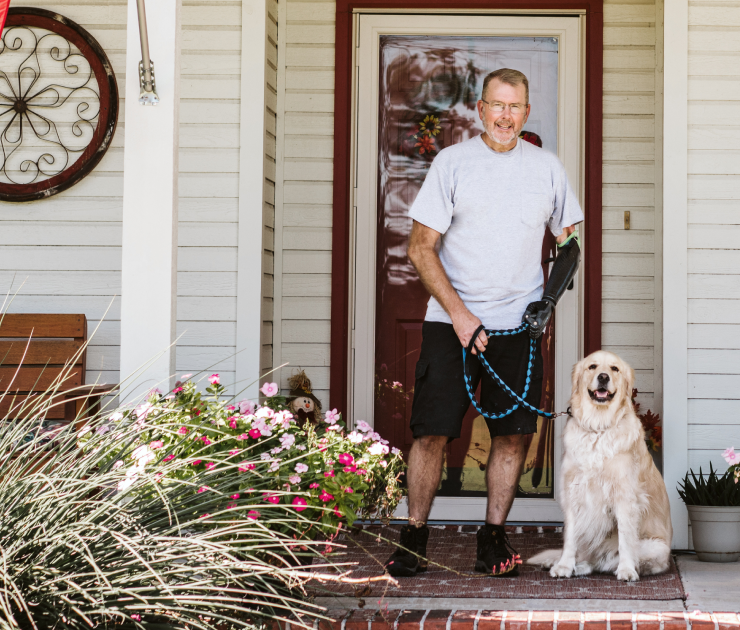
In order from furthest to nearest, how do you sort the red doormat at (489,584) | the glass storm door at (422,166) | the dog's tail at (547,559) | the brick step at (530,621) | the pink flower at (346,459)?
1. the glass storm door at (422,166)
2. the dog's tail at (547,559)
3. the red doormat at (489,584)
4. the pink flower at (346,459)
5. the brick step at (530,621)

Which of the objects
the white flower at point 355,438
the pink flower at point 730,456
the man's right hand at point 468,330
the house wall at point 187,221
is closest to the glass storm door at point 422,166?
the house wall at point 187,221

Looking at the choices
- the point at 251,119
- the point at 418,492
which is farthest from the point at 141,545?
the point at 251,119

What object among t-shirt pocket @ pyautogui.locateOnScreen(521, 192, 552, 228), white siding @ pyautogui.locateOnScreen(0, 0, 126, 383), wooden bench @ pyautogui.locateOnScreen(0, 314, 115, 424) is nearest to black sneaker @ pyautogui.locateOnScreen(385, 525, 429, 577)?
t-shirt pocket @ pyautogui.locateOnScreen(521, 192, 552, 228)

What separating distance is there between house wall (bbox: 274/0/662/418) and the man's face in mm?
1127

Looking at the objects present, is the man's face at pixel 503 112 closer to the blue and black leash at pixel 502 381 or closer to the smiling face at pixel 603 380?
the blue and black leash at pixel 502 381

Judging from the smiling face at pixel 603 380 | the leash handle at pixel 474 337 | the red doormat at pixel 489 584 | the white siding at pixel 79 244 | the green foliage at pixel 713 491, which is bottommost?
the red doormat at pixel 489 584

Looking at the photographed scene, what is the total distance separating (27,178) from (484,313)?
240 cm

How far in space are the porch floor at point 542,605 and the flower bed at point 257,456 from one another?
0.17 meters

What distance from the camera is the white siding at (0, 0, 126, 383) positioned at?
13.2 ft

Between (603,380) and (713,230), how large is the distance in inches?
40.0

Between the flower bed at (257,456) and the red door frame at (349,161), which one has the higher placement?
the red door frame at (349,161)

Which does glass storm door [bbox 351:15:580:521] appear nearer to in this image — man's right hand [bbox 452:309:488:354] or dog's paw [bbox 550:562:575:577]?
dog's paw [bbox 550:562:575:577]

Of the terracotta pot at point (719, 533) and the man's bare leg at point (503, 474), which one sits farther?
the terracotta pot at point (719, 533)

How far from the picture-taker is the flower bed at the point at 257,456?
7.22 ft
